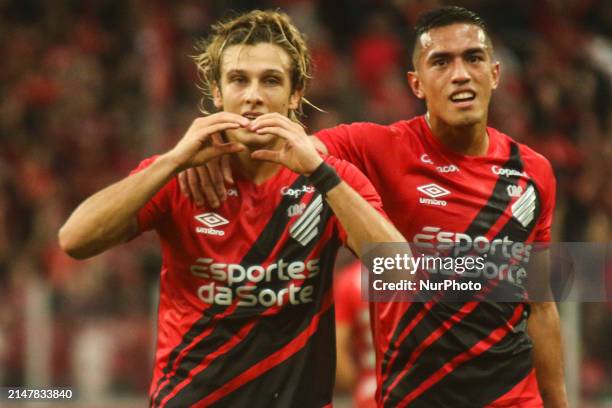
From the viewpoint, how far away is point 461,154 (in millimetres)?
4438

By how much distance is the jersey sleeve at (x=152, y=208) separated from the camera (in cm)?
372

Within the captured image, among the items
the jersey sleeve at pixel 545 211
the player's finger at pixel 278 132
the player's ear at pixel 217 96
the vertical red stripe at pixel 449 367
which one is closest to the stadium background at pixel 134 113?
the jersey sleeve at pixel 545 211

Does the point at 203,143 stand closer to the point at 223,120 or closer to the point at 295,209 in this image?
the point at 223,120

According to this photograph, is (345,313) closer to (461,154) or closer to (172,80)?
(461,154)

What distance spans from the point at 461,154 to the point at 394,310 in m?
0.71

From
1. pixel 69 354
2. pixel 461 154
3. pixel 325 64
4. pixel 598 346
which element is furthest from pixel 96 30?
pixel 461 154

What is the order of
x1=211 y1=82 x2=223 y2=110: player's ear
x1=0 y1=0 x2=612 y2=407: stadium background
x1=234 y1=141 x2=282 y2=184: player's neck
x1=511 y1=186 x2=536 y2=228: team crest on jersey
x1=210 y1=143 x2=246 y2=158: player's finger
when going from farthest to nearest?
x1=0 y1=0 x2=612 y2=407: stadium background, x1=511 y1=186 x2=536 y2=228: team crest on jersey, x1=211 y1=82 x2=223 y2=110: player's ear, x1=234 y1=141 x2=282 y2=184: player's neck, x1=210 y1=143 x2=246 y2=158: player's finger

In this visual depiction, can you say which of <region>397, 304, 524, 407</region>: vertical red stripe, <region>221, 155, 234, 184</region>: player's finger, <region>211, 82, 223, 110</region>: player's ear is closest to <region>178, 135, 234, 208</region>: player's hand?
<region>221, 155, 234, 184</region>: player's finger

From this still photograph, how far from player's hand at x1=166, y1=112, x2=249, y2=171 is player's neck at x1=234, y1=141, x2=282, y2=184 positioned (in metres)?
0.24

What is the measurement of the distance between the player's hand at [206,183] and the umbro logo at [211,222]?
37 mm

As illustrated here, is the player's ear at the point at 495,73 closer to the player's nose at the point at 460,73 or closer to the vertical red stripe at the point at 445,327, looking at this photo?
the player's nose at the point at 460,73

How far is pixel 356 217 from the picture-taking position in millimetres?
3545

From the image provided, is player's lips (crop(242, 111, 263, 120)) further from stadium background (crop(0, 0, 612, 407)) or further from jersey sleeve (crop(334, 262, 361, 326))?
stadium background (crop(0, 0, 612, 407))

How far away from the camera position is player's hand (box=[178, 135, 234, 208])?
380 centimetres
